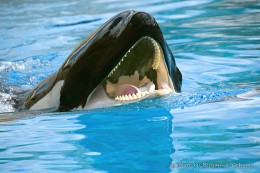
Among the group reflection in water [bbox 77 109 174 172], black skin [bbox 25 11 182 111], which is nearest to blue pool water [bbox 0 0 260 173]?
reflection in water [bbox 77 109 174 172]

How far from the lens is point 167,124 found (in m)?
4.41

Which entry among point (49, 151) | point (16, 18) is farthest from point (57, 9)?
point (49, 151)

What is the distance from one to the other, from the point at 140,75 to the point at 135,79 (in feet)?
0.15

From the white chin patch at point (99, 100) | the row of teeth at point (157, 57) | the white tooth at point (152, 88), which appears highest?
the row of teeth at point (157, 57)

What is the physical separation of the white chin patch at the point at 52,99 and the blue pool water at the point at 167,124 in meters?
0.09

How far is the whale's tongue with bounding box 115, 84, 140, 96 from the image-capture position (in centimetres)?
472

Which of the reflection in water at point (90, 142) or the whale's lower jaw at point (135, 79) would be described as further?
the whale's lower jaw at point (135, 79)

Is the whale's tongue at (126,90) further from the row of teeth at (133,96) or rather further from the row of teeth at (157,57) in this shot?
the row of teeth at (157,57)

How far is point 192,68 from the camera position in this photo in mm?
7020

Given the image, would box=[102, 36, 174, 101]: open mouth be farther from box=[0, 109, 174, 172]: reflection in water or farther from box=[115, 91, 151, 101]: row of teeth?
box=[0, 109, 174, 172]: reflection in water

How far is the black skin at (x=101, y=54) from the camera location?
4465 millimetres

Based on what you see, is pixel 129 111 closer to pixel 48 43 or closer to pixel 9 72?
pixel 9 72

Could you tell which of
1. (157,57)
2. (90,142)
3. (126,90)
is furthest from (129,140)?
(157,57)

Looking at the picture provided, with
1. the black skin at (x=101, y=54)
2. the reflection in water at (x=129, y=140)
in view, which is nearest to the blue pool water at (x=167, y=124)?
the reflection in water at (x=129, y=140)
